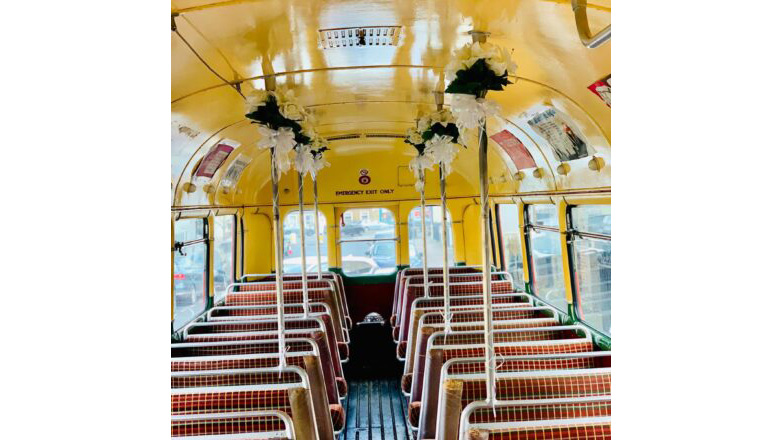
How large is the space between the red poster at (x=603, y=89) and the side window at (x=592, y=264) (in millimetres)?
1422

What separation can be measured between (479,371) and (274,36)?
2.63 metres

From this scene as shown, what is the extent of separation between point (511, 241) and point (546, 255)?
1.68m

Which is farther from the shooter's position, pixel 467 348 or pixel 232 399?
pixel 467 348

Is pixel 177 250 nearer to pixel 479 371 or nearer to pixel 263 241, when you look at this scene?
pixel 263 241

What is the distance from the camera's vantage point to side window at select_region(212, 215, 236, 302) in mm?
7641

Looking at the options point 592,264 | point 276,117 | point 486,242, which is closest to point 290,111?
point 276,117

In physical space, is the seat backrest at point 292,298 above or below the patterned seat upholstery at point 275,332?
above

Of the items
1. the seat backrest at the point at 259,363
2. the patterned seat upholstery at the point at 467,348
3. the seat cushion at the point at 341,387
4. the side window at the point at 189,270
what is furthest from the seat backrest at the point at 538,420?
the side window at the point at 189,270

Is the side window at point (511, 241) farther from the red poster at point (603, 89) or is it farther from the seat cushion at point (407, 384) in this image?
the red poster at point (603, 89)

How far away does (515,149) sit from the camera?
20.3ft

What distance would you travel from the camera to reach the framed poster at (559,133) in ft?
14.0

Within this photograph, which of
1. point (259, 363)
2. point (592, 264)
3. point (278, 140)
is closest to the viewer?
point (278, 140)

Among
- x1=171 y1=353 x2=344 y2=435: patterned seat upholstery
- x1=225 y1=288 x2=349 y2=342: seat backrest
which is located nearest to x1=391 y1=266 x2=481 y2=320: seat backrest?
x1=225 y1=288 x2=349 y2=342: seat backrest

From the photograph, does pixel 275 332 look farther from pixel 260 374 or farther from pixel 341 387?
pixel 260 374
